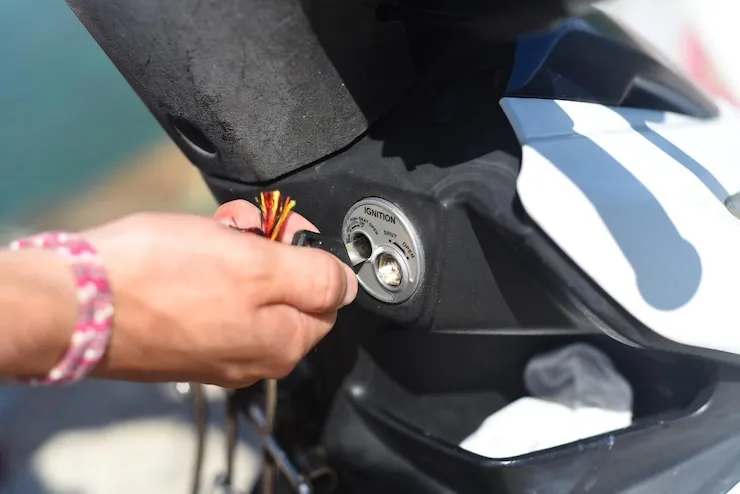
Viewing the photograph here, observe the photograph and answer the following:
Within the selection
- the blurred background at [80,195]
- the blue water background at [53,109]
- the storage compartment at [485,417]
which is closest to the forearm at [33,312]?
the storage compartment at [485,417]

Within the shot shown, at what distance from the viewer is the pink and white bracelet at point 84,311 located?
30 centimetres

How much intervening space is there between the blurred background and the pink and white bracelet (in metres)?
0.66

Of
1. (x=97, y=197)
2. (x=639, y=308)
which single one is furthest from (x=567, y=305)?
(x=97, y=197)

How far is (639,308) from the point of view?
1.31 ft

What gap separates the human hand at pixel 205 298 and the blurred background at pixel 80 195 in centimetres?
62

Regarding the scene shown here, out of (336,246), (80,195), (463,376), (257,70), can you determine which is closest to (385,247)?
(336,246)

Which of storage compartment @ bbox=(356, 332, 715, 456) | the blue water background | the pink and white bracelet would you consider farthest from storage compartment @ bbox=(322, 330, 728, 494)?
the blue water background

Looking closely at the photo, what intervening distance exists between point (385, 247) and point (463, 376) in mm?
273

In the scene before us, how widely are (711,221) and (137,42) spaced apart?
15.6 inches

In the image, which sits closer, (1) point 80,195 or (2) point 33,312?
(2) point 33,312

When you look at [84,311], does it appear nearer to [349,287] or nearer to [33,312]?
[33,312]

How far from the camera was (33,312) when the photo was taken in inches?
11.2

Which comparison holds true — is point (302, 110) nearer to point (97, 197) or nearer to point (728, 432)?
point (728, 432)

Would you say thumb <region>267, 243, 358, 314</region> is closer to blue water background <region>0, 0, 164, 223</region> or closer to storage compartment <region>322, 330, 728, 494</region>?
storage compartment <region>322, 330, 728, 494</region>
